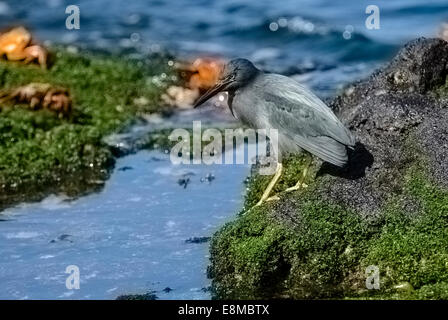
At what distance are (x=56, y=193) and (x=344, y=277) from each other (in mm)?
3041

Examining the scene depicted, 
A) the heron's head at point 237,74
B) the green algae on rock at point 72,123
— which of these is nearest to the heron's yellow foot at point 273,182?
the heron's head at point 237,74

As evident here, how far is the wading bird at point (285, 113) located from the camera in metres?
6.36

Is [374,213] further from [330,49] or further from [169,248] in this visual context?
[330,49]

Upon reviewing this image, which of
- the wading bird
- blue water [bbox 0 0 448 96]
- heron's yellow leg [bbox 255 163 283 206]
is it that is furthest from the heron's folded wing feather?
blue water [bbox 0 0 448 96]

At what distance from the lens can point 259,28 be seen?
15.2 metres

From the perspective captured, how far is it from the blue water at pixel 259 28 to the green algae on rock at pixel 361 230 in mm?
5137

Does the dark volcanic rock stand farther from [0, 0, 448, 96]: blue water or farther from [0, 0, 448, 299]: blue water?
[0, 0, 448, 96]: blue water

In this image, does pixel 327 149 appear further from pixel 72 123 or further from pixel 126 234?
pixel 72 123

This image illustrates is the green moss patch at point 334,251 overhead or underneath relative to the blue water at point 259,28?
underneath

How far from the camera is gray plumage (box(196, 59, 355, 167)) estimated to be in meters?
6.36

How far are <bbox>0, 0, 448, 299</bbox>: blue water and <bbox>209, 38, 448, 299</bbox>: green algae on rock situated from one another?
35cm

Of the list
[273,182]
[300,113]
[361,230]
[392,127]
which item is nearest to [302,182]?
[273,182]

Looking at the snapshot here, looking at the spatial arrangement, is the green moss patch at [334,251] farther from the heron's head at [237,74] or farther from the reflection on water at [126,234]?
the heron's head at [237,74]

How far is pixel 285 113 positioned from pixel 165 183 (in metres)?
1.80
